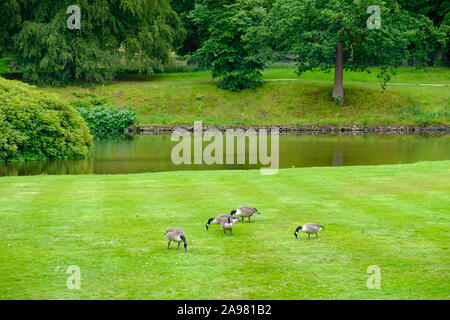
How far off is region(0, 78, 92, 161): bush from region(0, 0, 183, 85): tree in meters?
29.9

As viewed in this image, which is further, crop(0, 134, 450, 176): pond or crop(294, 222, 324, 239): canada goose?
crop(0, 134, 450, 176): pond

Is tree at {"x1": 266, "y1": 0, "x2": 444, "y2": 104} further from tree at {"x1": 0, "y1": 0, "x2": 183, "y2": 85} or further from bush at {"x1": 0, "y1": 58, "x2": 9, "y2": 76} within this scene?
bush at {"x1": 0, "y1": 58, "x2": 9, "y2": 76}

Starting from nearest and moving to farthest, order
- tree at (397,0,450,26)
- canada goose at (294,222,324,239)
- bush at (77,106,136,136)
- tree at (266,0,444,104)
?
canada goose at (294,222,324,239)
bush at (77,106,136,136)
tree at (266,0,444,104)
tree at (397,0,450,26)

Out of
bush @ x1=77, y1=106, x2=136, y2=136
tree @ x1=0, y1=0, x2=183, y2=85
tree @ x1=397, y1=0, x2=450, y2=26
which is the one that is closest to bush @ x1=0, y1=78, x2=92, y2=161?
bush @ x1=77, y1=106, x2=136, y2=136

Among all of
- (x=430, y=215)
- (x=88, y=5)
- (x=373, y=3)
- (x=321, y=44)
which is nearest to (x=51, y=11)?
(x=88, y=5)

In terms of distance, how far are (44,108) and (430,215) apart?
25473 mm

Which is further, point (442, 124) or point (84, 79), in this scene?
point (84, 79)

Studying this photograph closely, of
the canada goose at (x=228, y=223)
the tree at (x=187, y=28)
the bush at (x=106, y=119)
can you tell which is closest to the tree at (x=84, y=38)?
the tree at (x=187, y=28)

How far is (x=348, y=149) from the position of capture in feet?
141

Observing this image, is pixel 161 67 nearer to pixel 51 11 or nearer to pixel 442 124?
pixel 51 11

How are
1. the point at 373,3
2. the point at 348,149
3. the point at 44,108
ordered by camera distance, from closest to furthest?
1. the point at 44,108
2. the point at 348,149
3. the point at 373,3

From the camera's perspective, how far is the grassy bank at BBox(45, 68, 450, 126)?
204ft

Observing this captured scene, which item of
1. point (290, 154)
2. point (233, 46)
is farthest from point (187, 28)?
point (290, 154)

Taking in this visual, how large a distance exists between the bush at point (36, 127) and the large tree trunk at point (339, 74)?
34152 millimetres
